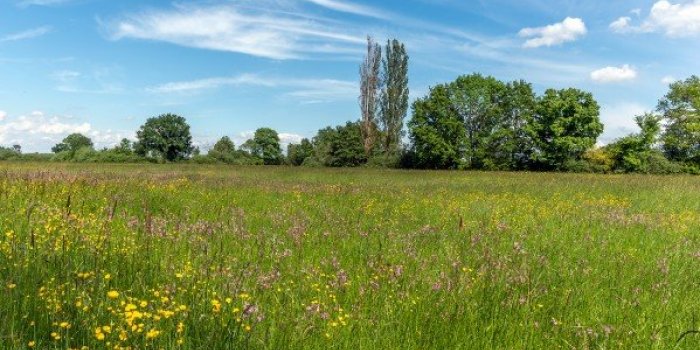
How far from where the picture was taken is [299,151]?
88938 mm

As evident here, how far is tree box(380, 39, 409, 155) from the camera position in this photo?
55.1 metres

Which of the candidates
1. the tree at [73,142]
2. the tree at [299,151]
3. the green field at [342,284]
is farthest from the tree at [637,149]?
the tree at [73,142]

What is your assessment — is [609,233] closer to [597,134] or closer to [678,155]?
[597,134]

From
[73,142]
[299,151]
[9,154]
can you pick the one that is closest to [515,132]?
[299,151]

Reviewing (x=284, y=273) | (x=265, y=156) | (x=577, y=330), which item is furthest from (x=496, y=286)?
(x=265, y=156)

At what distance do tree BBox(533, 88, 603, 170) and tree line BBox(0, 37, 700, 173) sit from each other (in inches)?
4.0

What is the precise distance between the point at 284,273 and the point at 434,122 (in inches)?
2043

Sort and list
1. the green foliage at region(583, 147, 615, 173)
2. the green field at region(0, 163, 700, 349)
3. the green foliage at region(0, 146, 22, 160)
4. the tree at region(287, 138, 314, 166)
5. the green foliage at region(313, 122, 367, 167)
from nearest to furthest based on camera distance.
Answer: the green field at region(0, 163, 700, 349) < the green foliage at region(583, 147, 615, 173) < the green foliage at region(313, 122, 367, 167) < the green foliage at region(0, 146, 22, 160) < the tree at region(287, 138, 314, 166)

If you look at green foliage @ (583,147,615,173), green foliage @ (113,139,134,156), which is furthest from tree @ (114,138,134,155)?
green foliage @ (583,147,615,173)

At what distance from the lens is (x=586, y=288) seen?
15.1 feet

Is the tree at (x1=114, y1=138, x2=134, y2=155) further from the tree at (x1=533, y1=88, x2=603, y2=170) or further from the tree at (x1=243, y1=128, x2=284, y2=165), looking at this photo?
the tree at (x1=533, y1=88, x2=603, y2=170)

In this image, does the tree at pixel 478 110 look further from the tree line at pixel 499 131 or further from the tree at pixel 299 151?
the tree at pixel 299 151

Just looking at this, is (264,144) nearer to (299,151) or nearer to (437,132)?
(299,151)

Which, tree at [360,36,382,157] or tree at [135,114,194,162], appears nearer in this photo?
tree at [360,36,382,157]
